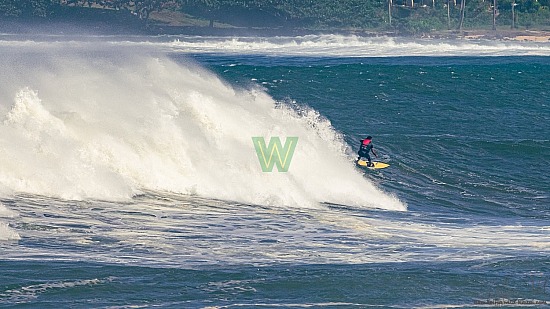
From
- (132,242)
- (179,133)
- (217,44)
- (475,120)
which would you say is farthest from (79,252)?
(217,44)

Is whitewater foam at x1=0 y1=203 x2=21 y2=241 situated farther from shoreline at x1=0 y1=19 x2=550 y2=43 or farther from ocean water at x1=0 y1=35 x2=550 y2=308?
shoreline at x1=0 y1=19 x2=550 y2=43

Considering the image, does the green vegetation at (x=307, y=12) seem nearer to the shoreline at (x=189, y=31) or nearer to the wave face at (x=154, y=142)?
the shoreline at (x=189, y=31)

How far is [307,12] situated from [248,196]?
76740 mm

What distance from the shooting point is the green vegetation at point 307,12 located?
93312mm

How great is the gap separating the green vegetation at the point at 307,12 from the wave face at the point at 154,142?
6893cm

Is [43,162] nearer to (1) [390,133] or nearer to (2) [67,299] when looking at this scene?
(2) [67,299]

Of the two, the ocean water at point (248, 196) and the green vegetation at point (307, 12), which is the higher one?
the ocean water at point (248, 196)

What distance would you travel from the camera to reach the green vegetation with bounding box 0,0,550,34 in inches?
3674

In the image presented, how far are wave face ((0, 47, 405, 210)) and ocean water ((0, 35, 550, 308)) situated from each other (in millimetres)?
41

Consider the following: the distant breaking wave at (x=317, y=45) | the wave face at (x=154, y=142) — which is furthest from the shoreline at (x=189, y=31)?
the wave face at (x=154, y=142)

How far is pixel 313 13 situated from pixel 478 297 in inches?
3301

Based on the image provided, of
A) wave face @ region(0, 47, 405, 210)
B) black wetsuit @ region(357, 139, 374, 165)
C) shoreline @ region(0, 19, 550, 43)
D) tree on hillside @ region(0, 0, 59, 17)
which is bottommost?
shoreline @ region(0, 19, 550, 43)

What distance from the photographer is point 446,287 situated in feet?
40.2

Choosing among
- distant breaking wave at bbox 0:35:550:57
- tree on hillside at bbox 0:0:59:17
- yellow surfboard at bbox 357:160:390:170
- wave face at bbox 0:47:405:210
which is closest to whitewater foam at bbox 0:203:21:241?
wave face at bbox 0:47:405:210
